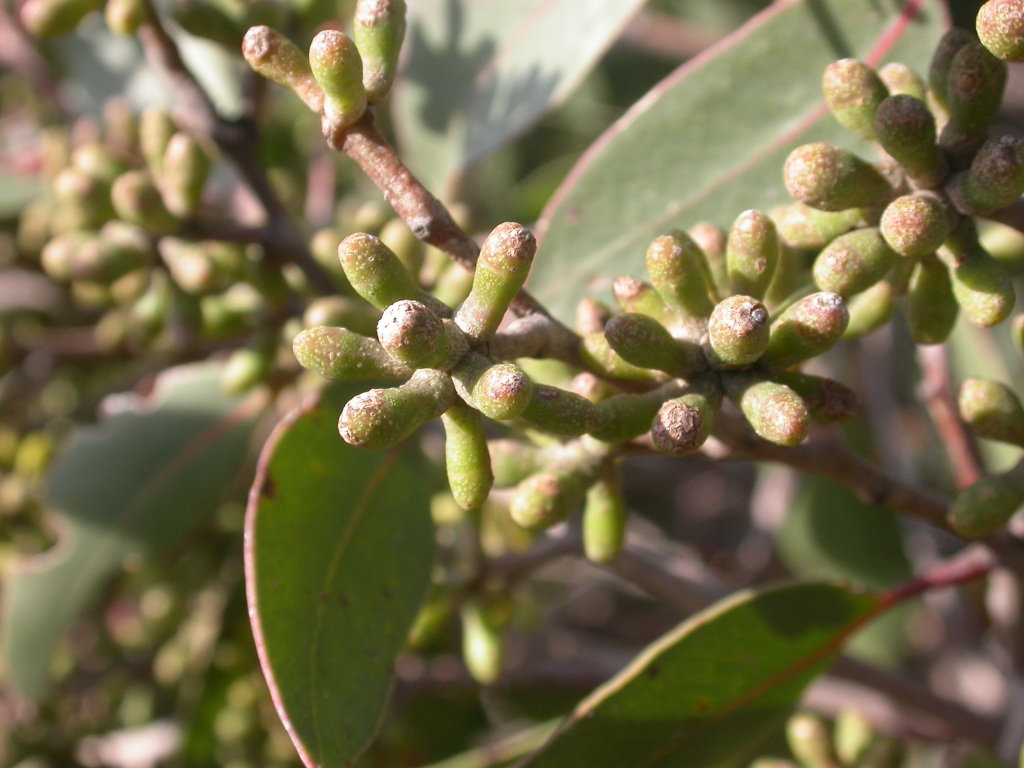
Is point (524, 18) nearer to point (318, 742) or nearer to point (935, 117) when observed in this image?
point (935, 117)

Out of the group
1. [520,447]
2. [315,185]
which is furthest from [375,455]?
[315,185]

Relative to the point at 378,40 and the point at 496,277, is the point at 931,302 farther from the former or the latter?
the point at 378,40

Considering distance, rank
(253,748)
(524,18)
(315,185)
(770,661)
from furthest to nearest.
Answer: (315,185) → (253,748) → (524,18) → (770,661)

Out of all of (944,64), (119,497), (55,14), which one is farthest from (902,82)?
(119,497)

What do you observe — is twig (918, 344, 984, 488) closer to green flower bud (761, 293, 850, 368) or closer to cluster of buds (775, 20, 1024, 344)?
cluster of buds (775, 20, 1024, 344)

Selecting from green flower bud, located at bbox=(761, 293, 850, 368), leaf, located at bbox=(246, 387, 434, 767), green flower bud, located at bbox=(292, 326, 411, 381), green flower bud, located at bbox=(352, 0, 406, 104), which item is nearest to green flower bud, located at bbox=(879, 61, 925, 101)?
green flower bud, located at bbox=(761, 293, 850, 368)

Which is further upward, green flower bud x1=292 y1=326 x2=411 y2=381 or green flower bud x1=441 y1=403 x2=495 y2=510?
green flower bud x1=292 y1=326 x2=411 y2=381

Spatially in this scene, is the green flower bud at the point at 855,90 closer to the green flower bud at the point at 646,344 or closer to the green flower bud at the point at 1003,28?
the green flower bud at the point at 1003,28
